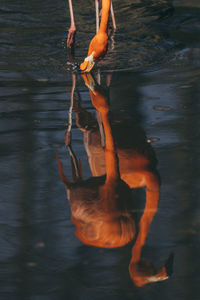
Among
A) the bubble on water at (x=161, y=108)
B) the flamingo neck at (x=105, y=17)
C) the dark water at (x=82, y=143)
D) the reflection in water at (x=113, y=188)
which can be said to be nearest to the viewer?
the dark water at (x=82, y=143)

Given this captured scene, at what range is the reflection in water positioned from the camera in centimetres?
252

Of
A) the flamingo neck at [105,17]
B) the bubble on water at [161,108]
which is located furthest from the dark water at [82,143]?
the flamingo neck at [105,17]

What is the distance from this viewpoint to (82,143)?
11.2ft

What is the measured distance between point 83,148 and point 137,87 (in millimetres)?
1099

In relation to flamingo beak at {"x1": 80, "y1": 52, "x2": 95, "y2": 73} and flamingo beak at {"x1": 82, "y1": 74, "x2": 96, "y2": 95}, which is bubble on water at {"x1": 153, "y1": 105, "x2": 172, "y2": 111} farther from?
flamingo beak at {"x1": 80, "y1": 52, "x2": 95, "y2": 73}

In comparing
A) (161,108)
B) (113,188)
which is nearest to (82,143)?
(113,188)

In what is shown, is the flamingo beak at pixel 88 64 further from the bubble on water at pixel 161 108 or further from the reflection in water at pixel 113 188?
the bubble on water at pixel 161 108

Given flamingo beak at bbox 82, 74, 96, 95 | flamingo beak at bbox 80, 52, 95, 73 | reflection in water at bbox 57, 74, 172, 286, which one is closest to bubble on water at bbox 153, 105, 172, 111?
reflection in water at bbox 57, 74, 172, 286

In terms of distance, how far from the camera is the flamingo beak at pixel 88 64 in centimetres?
431

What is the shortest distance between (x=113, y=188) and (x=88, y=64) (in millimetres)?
1630

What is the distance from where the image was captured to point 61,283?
7.25ft

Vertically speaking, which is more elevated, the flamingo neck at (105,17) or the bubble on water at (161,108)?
the flamingo neck at (105,17)

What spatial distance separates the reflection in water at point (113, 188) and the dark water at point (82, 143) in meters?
0.04

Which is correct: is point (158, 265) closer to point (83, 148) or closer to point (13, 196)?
point (13, 196)
